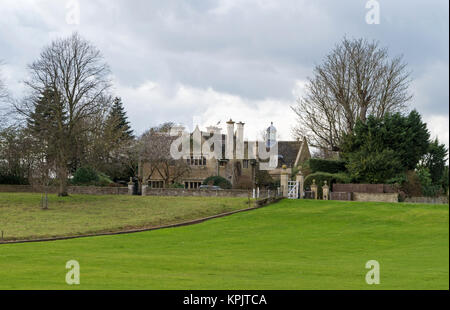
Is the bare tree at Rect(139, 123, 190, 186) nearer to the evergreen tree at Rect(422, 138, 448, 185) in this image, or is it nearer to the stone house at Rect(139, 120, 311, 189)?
the stone house at Rect(139, 120, 311, 189)

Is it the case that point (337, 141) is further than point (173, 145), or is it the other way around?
point (173, 145)

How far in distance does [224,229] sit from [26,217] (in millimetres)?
16203

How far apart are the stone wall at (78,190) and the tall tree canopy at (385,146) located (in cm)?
2364

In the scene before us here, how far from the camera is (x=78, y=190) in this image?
63656 millimetres

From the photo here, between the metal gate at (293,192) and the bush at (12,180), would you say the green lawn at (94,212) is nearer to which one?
the metal gate at (293,192)

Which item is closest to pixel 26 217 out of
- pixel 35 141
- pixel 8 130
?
pixel 35 141

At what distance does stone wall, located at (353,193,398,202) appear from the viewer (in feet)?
166

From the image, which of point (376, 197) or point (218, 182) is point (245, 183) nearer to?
point (218, 182)

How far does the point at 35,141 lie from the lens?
58562 millimetres

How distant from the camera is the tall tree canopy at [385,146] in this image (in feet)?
176

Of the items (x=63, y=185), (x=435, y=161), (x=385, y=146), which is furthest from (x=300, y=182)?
(x=63, y=185)

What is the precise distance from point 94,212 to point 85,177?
704 inches
